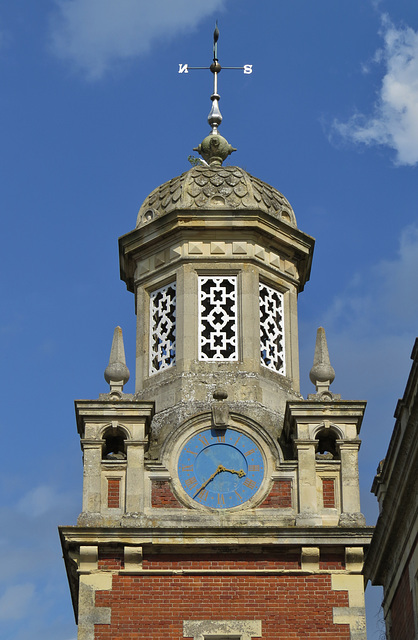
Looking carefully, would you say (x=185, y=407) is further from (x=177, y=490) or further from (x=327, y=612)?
(x=327, y=612)

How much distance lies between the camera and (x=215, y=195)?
3164 centimetres

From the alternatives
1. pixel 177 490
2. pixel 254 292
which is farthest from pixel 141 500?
pixel 254 292

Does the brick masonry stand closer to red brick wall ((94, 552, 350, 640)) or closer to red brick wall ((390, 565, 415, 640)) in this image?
red brick wall ((94, 552, 350, 640))

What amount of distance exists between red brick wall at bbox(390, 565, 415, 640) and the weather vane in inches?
393

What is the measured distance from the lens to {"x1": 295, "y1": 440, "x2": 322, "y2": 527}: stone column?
92.0 ft

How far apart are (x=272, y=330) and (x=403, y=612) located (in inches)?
253

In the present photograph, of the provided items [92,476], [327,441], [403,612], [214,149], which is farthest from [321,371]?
[214,149]

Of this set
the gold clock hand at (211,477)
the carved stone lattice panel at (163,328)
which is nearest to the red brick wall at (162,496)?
the gold clock hand at (211,477)

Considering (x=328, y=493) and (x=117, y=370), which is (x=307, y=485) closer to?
(x=328, y=493)

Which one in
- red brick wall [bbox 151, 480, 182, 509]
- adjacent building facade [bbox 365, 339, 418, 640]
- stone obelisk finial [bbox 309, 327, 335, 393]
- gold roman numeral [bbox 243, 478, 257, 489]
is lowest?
adjacent building facade [bbox 365, 339, 418, 640]

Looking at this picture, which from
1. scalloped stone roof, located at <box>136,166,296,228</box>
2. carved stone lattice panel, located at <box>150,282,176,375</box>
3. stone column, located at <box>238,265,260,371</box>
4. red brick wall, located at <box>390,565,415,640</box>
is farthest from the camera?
scalloped stone roof, located at <box>136,166,296,228</box>

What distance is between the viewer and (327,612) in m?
27.3

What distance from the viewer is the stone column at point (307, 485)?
28047 millimetres

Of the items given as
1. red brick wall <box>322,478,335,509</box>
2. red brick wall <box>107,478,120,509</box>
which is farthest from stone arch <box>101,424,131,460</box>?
red brick wall <box>322,478,335,509</box>
